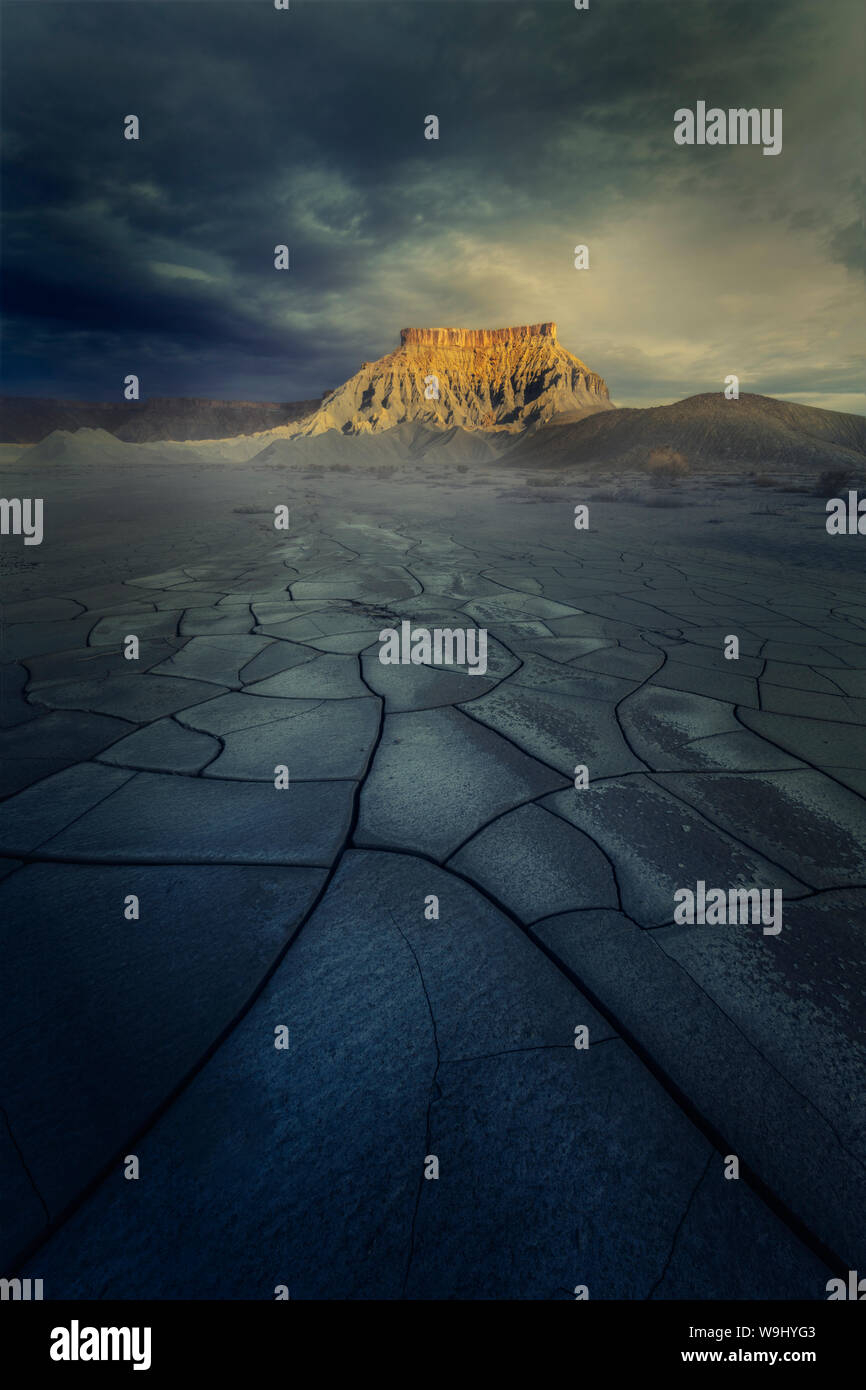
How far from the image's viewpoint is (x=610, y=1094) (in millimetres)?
947

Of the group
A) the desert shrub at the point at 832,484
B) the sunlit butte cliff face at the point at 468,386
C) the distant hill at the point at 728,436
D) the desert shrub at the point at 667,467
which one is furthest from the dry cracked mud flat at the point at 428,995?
the sunlit butte cliff face at the point at 468,386

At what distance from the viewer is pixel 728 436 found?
3378cm

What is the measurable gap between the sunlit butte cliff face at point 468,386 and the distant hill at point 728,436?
3249cm

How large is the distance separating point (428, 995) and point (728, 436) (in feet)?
134

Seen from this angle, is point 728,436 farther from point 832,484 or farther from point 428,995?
point 428,995

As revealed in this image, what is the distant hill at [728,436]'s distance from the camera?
100 ft

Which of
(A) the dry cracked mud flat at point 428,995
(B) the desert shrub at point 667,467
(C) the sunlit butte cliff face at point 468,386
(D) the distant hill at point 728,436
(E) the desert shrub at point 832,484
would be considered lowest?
(A) the dry cracked mud flat at point 428,995

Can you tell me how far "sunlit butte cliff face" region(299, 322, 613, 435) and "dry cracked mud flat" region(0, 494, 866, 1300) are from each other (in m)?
77.3

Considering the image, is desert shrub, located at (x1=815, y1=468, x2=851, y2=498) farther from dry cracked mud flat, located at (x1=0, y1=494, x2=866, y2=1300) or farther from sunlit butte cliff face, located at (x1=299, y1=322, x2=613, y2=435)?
sunlit butte cliff face, located at (x1=299, y1=322, x2=613, y2=435)

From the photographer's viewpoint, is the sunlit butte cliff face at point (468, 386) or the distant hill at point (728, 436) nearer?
the distant hill at point (728, 436)

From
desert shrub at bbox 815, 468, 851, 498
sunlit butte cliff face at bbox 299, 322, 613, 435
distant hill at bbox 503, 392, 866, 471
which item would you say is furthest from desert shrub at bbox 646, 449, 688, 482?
sunlit butte cliff face at bbox 299, 322, 613, 435

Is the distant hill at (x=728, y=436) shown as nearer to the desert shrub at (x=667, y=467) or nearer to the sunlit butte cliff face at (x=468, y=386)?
the desert shrub at (x=667, y=467)

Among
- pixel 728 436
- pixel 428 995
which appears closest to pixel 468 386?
pixel 728 436

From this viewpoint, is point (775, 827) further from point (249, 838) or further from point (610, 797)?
point (249, 838)
